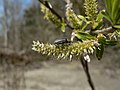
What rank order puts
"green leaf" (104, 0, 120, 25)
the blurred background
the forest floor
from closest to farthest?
"green leaf" (104, 0, 120, 25) < the blurred background < the forest floor

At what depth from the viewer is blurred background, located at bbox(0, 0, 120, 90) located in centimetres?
631

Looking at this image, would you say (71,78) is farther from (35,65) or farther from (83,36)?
(83,36)

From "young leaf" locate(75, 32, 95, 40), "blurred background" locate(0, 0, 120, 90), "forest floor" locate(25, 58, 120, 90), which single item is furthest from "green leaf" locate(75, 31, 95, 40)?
"forest floor" locate(25, 58, 120, 90)

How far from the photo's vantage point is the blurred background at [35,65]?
631 centimetres

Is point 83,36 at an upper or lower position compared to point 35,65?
upper

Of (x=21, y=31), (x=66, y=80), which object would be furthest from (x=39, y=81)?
(x=21, y=31)

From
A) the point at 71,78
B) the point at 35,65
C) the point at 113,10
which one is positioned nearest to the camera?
the point at 113,10

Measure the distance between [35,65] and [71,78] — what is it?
320 cm

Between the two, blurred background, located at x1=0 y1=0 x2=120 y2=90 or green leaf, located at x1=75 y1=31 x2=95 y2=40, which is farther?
blurred background, located at x1=0 y1=0 x2=120 y2=90

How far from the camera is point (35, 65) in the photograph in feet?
50.4

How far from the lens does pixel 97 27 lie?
2.36 ft

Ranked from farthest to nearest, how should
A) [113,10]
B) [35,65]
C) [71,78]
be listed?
[35,65]
[71,78]
[113,10]

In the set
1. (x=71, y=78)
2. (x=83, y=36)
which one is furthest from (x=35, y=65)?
(x=83, y=36)

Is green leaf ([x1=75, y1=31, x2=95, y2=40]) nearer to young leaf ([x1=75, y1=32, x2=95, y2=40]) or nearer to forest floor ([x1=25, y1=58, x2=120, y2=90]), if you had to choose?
young leaf ([x1=75, y1=32, x2=95, y2=40])
